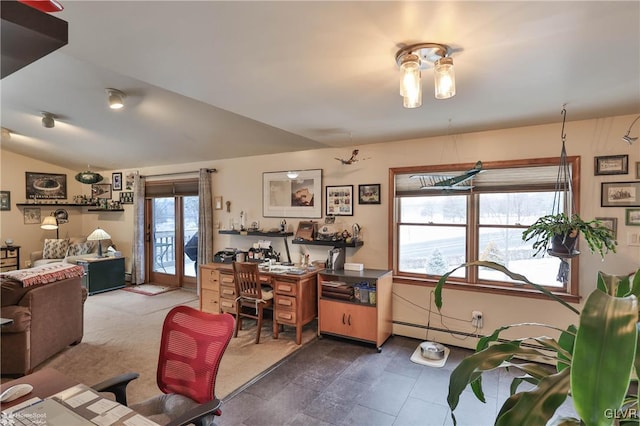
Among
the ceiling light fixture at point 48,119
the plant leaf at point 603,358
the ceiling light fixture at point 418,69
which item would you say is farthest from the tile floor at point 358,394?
the ceiling light fixture at point 48,119

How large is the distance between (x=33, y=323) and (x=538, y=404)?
4.06 metres

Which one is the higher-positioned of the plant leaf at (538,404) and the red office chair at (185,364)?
the plant leaf at (538,404)

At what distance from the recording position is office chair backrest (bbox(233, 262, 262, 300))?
3806 mm

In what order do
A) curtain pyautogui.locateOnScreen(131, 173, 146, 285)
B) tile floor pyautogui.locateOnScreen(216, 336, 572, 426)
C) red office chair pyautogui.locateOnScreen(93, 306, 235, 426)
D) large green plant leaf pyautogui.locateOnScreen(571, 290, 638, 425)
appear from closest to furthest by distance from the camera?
large green plant leaf pyautogui.locateOnScreen(571, 290, 638, 425), red office chair pyautogui.locateOnScreen(93, 306, 235, 426), tile floor pyautogui.locateOnScreen(216, 336, 572, 426), curtain pyautogui.locateOnScreen(131, 173, 146, 285)

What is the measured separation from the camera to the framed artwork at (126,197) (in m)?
7.01

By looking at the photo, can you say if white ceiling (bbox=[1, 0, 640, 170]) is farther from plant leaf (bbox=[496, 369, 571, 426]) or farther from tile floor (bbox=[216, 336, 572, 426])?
tile floor (bbox=[216, 336, 572, 426])

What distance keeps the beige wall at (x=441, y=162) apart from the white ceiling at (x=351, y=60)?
0.61ft

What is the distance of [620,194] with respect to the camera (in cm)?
291

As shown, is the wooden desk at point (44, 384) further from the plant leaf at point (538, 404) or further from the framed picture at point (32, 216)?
the framed picture at point (32, 216)

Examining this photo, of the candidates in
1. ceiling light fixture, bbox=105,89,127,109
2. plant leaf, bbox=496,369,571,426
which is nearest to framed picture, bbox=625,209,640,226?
plant leaf, bbox=496,369,571,426

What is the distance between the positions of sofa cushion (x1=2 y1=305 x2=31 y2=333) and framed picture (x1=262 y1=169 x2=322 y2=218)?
2938mm

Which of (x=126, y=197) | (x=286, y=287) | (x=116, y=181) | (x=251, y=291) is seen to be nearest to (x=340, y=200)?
(x=286, y=287)

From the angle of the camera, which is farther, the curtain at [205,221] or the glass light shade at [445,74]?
the curtain at [205,221]

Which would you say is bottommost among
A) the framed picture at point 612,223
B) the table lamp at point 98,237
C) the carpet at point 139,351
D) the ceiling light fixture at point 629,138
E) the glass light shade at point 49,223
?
the carpet at point 139,351
